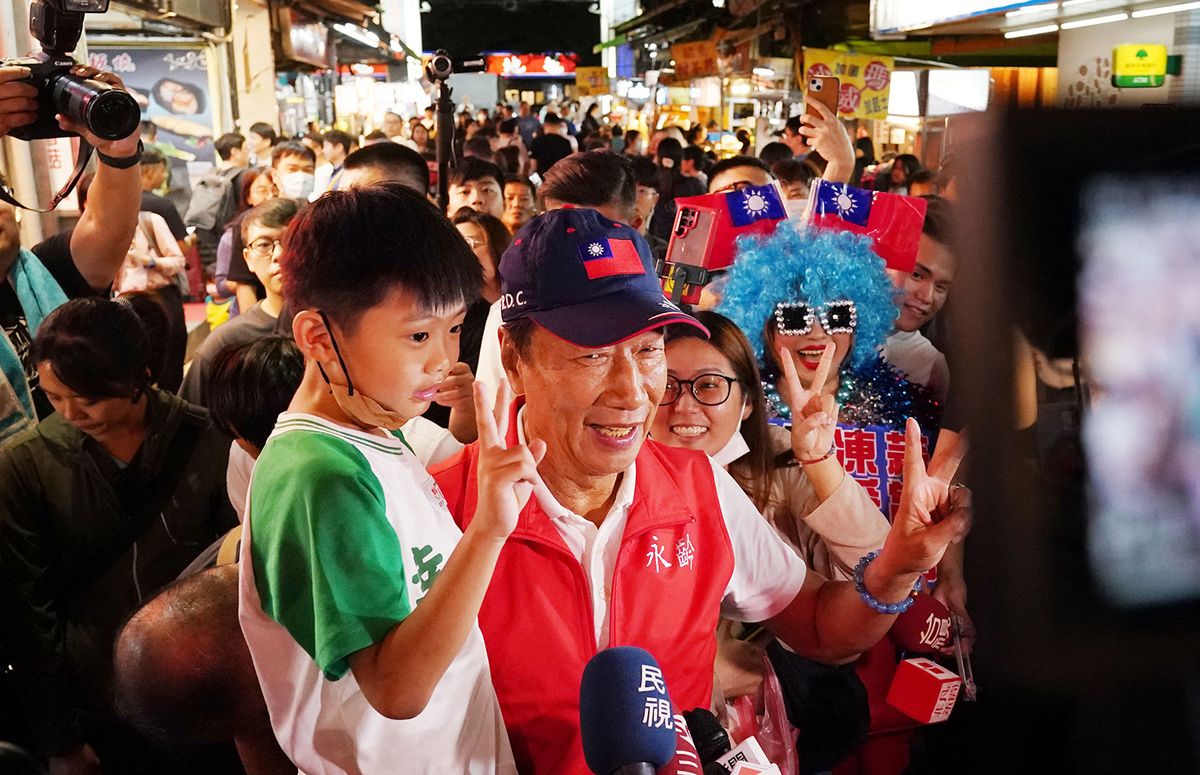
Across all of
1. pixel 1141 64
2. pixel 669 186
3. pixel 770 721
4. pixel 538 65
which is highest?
pixel 538 65

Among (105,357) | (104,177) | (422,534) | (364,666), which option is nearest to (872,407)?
(422,534)

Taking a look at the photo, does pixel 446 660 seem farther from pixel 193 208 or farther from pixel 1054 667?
pixel 193 208

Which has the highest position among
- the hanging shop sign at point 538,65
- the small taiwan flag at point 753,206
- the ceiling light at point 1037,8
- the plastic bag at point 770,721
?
the hanging shop sign at point 538,65

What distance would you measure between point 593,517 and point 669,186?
6919 millimetres

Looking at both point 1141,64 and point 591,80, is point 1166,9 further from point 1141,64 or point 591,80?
point 591,80

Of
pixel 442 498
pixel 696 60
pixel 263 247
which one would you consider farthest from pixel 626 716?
pixel 696 60

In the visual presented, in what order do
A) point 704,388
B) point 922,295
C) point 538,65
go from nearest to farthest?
point 704,388
point 922,295
point 538,65

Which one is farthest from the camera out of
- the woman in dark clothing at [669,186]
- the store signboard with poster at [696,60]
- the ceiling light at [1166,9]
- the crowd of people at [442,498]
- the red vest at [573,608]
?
the store signboard with poster at [696,60]

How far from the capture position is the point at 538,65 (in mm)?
52500

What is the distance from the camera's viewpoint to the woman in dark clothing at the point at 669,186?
7277 mm

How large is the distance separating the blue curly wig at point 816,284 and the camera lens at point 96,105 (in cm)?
161

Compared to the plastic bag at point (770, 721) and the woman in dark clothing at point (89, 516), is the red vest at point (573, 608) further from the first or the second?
the woman in dark clothing at point (89, 516)

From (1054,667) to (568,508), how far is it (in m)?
0.91

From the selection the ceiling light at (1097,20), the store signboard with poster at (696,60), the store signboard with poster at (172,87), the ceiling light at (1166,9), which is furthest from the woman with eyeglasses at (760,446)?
the store signboard with poster at (696,60)
